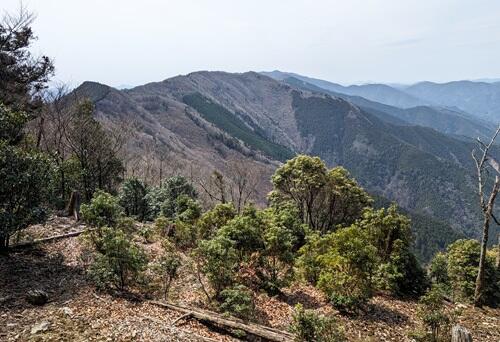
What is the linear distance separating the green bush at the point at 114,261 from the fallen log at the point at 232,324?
1707 mm

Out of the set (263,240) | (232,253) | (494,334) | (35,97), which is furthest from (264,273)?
(35,97)

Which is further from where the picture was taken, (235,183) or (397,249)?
(235,183)

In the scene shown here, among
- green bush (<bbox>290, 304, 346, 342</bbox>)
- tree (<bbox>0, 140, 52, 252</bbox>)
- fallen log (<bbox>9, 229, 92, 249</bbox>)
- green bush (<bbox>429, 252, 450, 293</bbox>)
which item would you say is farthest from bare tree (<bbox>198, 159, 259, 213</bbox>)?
green bush (<bbox>429, 252, 450, 293</bbox>)

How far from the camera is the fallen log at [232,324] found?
1299cm

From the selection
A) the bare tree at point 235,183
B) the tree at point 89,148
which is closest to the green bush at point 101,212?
the bare tree at point 235,183

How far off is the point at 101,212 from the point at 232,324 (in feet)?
27.4

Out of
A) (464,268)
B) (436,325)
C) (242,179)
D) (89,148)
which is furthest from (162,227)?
(242,179)

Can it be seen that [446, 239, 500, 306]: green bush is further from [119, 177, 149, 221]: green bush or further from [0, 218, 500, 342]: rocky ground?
[119, 177, 149, 221]: green bush

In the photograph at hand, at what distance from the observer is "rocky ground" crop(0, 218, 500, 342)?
12016mm

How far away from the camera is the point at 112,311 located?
1348cm

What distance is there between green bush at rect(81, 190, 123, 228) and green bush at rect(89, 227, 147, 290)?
271 cm

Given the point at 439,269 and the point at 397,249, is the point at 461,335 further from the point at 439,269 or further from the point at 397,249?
the point at 439,269

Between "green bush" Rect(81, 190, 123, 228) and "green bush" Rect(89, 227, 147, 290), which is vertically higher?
"green bush" Rect(81, 190, 123, 228)

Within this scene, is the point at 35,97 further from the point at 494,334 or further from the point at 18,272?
the point at 494,334
